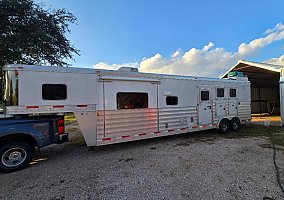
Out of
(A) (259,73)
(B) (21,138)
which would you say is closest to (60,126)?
(B) (21,138)

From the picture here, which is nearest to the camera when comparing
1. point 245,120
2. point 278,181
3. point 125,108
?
point 278,181

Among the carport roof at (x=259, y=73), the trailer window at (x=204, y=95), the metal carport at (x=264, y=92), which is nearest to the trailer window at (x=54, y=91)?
the trailer window at (x=204, y=95)

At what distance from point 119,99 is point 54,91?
2.07m

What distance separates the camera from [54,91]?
5.58 m

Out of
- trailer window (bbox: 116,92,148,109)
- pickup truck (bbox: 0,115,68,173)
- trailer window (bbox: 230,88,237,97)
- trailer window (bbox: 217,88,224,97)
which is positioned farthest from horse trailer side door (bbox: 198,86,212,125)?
pickup truck (bbox: 0,115,68,173)

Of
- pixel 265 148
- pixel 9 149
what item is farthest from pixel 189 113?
pixel 9 149

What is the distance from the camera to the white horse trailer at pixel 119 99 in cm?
527

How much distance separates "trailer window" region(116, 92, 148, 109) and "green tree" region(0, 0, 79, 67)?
8.17 metres

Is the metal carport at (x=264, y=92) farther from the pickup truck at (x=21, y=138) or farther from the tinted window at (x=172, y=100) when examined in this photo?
the pickup truck at (x=21, y=138)

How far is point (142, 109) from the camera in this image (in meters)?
6.98

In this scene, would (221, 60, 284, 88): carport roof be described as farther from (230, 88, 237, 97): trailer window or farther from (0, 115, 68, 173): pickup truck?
(0, 115, 68, 173): pickup truck

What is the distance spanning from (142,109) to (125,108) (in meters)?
0.70

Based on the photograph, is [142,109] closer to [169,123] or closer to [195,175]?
[169,123]

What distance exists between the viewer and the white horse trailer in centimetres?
527
